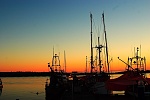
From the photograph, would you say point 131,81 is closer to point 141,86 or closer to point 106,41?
point 141,86

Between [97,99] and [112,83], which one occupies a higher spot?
[112,83]

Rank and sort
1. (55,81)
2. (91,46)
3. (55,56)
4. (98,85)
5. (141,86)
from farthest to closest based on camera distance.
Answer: (55,56), (91,46), (55,81), (98,85), (141,86)

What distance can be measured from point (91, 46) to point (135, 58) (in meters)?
17.1

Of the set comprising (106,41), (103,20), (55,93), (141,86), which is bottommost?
(55,93)

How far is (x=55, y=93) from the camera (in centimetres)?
5275

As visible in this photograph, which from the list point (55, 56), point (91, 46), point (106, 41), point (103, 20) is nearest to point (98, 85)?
point (106, 41)

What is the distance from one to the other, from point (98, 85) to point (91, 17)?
22.8 m

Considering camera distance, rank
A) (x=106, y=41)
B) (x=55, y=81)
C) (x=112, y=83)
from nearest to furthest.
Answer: (x=112, y=83) < (x=106, y=41) < (x=55, y=81)

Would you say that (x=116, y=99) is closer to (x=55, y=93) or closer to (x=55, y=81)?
(x=55, y=93)

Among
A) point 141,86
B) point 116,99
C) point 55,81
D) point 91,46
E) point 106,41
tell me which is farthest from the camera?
point 91,46

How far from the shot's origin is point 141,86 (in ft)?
61.2

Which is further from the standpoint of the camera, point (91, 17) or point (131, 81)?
point (91, 17)

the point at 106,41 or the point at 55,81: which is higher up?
the point at 106,41

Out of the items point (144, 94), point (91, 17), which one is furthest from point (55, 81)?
point (144, 94)
